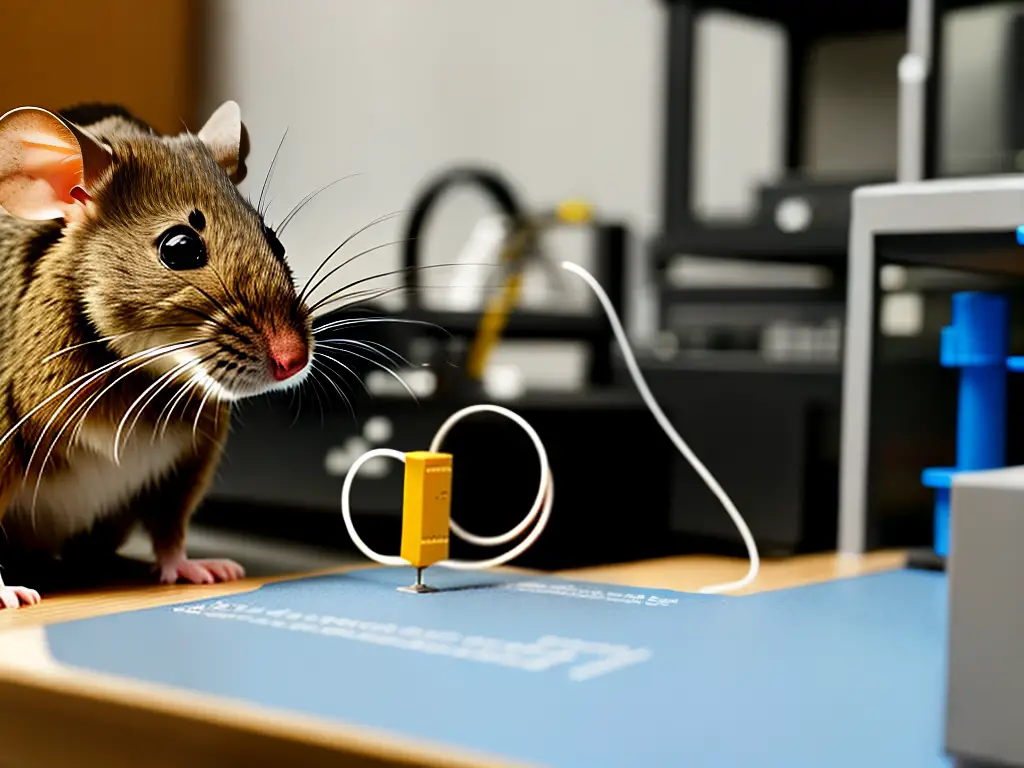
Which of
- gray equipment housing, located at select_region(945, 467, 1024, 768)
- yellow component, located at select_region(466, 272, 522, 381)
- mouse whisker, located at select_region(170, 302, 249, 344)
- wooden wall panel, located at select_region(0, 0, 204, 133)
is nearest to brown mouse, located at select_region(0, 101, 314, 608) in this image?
mouse whisker, located at select_region(170, 302, 249, 344)

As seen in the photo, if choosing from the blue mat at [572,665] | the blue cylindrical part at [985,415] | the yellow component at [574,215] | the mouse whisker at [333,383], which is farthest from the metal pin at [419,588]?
the yellow component at [574,215]

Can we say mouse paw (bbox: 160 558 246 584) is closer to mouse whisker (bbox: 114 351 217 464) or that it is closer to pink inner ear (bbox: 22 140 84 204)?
mouse whisker (bbox: 114 351 217 464)

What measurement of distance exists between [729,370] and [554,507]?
0.28 m

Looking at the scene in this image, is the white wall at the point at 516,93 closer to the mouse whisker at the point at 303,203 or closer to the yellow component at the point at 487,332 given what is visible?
the yellow component at the point at 487,332

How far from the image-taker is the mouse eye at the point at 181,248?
2.23 ft

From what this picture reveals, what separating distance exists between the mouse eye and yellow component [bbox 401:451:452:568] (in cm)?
18

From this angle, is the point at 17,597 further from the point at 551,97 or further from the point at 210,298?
the point at 551,97

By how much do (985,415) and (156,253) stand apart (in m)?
0.69

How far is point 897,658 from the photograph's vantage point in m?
0.63

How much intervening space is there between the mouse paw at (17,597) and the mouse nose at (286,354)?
7.3 inches

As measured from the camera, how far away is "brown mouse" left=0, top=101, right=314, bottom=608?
2.21 feet

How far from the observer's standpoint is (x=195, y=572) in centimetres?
78

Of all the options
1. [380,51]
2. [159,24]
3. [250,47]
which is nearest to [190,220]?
[250,47]

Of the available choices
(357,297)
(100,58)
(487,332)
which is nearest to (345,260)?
(357,297)
